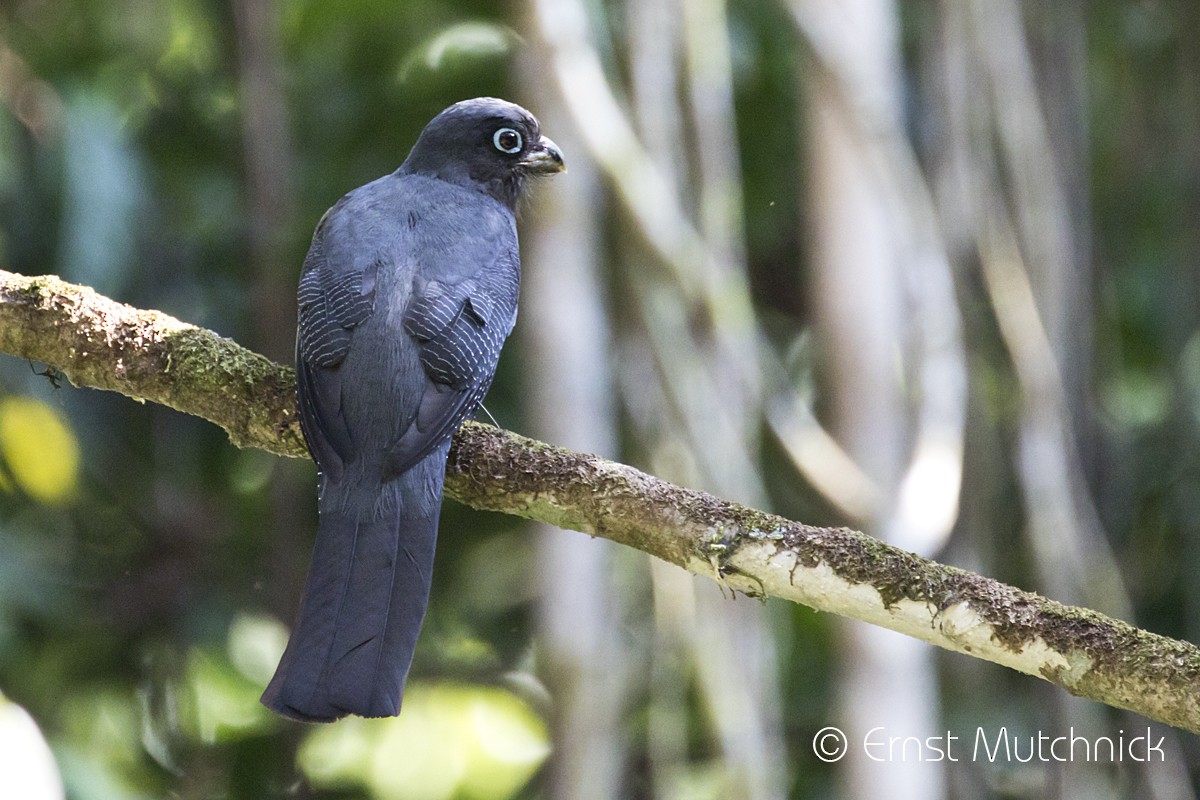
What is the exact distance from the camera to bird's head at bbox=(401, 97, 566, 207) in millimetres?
4391

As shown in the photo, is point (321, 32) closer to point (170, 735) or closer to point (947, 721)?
point (170, 735)

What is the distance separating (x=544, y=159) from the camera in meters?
4.38

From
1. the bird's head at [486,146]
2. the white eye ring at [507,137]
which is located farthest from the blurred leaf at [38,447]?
the white eye ring at [507,137]

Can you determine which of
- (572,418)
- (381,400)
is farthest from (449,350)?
(572,418)

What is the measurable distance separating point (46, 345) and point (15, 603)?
1.87 metres

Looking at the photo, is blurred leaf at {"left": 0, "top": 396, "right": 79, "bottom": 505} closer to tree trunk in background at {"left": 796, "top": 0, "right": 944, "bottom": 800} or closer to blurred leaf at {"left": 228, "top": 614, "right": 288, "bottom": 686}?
blurred leaf at {"left": 228, "top": 614, "right": 288, "bottom": 686}

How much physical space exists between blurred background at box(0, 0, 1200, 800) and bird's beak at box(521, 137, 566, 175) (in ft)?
0.57

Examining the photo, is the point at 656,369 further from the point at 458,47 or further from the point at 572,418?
the point at 458,47

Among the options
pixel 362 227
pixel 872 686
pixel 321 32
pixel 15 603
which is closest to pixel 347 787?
pixel 15 603

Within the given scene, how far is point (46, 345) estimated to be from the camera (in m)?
3.40

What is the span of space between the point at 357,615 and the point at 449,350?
74 centimetres

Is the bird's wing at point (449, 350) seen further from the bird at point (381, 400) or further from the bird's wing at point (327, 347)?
the bird's wing at point (327, 347)

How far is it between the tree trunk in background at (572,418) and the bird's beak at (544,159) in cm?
20

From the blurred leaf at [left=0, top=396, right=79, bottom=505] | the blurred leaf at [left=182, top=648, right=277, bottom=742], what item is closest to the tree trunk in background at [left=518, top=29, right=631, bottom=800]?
the blurred leaf at [left=0, top=396, right=79, bottom=505]
